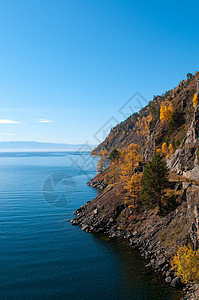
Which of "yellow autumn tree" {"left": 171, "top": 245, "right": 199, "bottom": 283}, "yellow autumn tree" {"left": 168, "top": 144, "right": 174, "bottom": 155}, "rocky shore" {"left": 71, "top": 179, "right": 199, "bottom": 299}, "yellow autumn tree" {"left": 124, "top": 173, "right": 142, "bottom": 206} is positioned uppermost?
"yellow autumn tree" {"left": 168, "top": 144, "right": 174, "bottom": 155}

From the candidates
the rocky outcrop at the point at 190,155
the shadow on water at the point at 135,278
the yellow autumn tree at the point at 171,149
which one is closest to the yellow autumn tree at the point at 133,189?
the rocky outcrop at the point at 190,155

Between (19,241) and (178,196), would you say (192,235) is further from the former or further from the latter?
(19,241)

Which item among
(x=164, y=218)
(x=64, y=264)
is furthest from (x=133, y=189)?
(x=64, y=264)

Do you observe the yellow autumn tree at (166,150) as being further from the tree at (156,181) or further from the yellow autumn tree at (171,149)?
the tree at (156,181)

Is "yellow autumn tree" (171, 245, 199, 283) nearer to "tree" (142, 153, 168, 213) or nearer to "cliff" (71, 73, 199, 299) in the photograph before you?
"cliff" (71, 73, 199, 299)

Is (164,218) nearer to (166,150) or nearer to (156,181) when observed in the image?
(156,181)

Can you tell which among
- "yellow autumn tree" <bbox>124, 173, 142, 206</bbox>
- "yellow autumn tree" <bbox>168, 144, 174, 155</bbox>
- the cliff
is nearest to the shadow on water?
the cliff

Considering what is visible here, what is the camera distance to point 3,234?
60281mm

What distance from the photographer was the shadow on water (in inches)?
1432

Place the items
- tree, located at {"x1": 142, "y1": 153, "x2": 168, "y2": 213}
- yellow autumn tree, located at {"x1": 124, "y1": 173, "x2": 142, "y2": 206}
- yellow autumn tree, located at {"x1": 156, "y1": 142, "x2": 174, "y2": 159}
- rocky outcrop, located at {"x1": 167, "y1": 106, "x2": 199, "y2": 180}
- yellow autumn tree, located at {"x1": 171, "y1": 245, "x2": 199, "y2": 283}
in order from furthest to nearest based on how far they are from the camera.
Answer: yellow autumn tree, located at {"x1": 156, "y1": 142, "x2": 174, "y2": 159}, yellow autumn tree, located at {"x1": 124, "y1": 173, "x2": 142, "y2": 206}, rocky outcrop, located at {"x1": 167, "y1": 106, "x2": 199, "y2": 180}, tree, located at {"x1": 142, "y1": 153, "x2": 168, "y2": 213}, yellow autumn tree, located at {"x1": 171, "y1": 245, "x2": 199, "y2": 283}

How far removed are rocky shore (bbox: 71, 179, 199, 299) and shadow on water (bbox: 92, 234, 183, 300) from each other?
1513mm

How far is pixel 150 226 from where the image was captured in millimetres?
55875

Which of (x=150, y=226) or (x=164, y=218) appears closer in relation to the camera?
(x=164, y=218)

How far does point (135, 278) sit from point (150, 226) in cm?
1700
